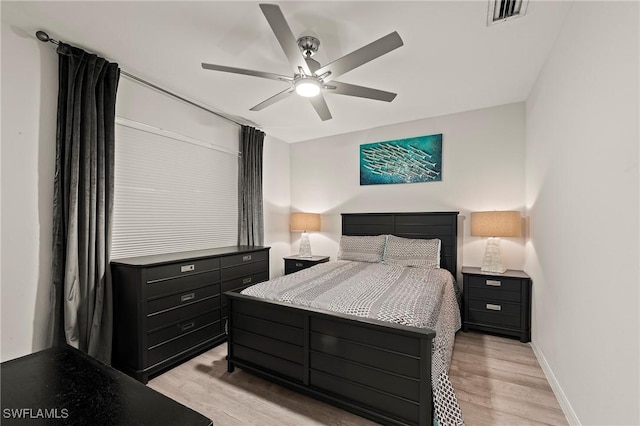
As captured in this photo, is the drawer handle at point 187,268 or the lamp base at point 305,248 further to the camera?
the lamp base at point 305,248

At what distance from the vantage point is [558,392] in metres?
1.96

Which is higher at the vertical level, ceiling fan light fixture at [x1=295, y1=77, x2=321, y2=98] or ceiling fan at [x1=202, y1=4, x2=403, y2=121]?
ceiling fan at [x1=202, y1=4, x2=403, y2=121]

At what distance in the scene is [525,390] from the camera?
6.80ft

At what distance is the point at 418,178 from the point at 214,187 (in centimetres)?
270

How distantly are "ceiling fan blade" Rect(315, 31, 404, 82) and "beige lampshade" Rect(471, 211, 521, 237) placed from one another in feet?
7.47

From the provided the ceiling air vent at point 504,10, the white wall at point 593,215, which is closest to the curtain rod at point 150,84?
the ceiling air vent at point 504,10

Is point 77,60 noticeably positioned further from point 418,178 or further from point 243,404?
point 418,178

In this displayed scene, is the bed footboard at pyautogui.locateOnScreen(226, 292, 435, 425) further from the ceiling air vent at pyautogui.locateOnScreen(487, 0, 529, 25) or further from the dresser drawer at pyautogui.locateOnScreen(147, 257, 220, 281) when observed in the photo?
the ceiling air vent at pyautogui.locateOnScreen(487, 0, 529, 25)

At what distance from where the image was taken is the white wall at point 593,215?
47.7 inches

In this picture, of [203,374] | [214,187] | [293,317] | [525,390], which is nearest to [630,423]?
[525,390]

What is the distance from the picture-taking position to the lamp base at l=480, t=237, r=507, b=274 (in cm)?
310

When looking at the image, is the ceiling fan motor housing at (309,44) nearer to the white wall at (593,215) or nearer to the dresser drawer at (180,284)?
the white wall at (593,215)

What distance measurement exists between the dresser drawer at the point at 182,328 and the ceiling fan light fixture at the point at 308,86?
2.24 m

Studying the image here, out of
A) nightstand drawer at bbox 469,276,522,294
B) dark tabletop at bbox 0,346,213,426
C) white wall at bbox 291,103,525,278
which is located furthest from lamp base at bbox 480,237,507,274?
dark tabletop at bbox 0,346,213,426
